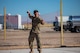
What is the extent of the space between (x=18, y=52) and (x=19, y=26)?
5980 centimetres

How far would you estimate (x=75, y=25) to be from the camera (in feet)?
147

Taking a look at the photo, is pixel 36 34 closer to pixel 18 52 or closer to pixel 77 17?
pixel 18 52

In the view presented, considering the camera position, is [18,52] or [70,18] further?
[70,18]

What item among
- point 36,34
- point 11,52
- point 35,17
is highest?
point 35,17

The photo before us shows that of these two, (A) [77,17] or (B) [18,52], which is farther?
(A) [77,17]

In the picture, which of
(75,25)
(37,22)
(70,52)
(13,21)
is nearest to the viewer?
(37,22)

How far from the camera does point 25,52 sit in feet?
41.0

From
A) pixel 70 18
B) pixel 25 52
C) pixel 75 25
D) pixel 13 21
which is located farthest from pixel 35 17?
pixel 13 21

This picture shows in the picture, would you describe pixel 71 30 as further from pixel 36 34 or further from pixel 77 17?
pixel 36 34

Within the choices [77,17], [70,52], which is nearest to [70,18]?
[77,17]

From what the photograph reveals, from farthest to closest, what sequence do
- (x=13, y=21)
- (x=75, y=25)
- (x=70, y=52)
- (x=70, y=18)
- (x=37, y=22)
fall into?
(x=13, y=21) < (x=70, y=18) < (x=75, y=25) < (x=70, y=52) < (x=37, y=22)

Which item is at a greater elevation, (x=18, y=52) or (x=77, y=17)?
(x=77, y=17)

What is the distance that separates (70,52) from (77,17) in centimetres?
3519

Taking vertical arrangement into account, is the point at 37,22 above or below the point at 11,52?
above
